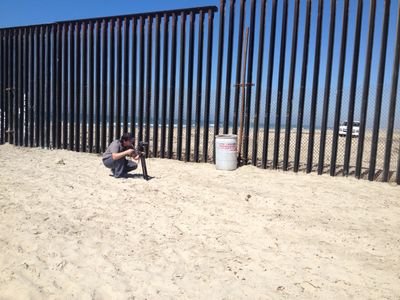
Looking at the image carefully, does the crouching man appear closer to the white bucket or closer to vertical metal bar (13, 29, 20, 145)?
the white bucket

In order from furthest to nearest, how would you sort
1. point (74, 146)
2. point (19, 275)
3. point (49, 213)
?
point (74, 146) → point (49, 213) → point (19, 275)

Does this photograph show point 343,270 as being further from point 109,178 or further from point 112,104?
point 112,104

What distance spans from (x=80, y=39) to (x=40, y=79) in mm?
1793

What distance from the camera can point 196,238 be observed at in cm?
345

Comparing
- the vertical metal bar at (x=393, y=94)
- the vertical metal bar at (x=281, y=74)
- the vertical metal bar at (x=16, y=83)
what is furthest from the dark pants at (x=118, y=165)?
the vertical metal bar at (x=16, y=83)

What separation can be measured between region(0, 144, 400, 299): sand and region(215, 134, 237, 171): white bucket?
95 cm

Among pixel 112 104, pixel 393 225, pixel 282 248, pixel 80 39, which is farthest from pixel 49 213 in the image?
pixel 80 39

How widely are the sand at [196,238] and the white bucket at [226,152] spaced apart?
946 mm

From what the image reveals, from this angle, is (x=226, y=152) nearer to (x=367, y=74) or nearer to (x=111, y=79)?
(x=367, y=74)

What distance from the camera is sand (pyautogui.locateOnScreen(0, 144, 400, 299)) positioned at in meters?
2.56

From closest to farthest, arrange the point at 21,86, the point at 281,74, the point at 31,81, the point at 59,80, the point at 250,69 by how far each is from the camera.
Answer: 1. the point at 281,74
2. the point at 250,69
3. the point at 59,80
4. the point at 31,81
5. the point at 21,86

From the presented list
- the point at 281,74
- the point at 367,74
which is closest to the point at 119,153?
the point at 281,74

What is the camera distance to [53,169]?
21.3 feet

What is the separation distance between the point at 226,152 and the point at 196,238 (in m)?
3.50
